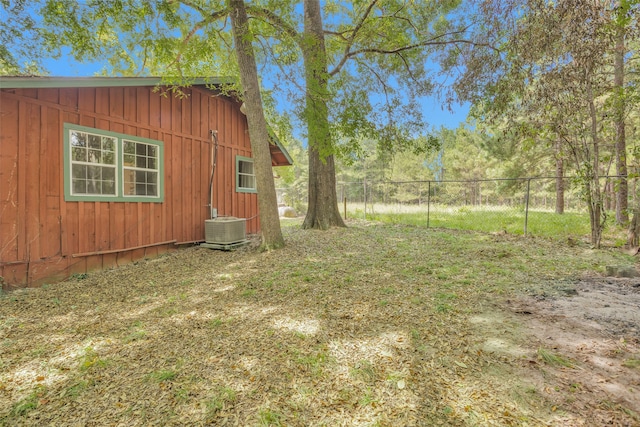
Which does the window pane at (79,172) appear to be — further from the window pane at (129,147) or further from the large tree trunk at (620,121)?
the large tree trunk at (620,121)

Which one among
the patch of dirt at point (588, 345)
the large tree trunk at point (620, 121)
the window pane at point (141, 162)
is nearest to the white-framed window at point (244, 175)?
the window pane at point (141, 162)

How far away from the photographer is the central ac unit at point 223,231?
668 centimetres

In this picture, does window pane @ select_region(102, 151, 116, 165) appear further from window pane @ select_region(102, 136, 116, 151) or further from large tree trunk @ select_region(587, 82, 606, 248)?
large tree trunk @ select_region(587, 82, 606, 248)

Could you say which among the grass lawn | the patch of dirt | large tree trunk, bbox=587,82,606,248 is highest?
large tree trunk, bbox=587,82,606,248

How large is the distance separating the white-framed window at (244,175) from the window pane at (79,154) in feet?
12.1

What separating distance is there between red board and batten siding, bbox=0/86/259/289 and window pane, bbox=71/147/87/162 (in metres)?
0.21

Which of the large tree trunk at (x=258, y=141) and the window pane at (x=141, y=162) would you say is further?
the window pane at (x=141, y=162)

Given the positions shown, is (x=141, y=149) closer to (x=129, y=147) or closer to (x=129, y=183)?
(x=129, y=147)

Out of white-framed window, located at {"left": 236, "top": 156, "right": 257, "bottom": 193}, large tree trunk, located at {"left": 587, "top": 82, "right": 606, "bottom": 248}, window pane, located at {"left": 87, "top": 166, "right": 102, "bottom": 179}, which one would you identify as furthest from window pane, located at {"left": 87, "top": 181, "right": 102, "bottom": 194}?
large tree trunk, located at {"left": 587, "top": 82, "right": 606, "bottom": 248}

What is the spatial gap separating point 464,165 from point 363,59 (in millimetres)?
22336

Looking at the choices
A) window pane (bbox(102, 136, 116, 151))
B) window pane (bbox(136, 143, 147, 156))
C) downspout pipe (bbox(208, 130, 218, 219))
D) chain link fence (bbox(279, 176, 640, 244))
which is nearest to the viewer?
window pane (bbox(102, 136, 116, 151))

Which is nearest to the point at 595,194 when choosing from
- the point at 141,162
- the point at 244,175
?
the point at 244,175

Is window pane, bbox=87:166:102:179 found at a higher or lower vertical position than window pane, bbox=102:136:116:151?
lower

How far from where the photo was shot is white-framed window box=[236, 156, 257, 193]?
28.0 feet
